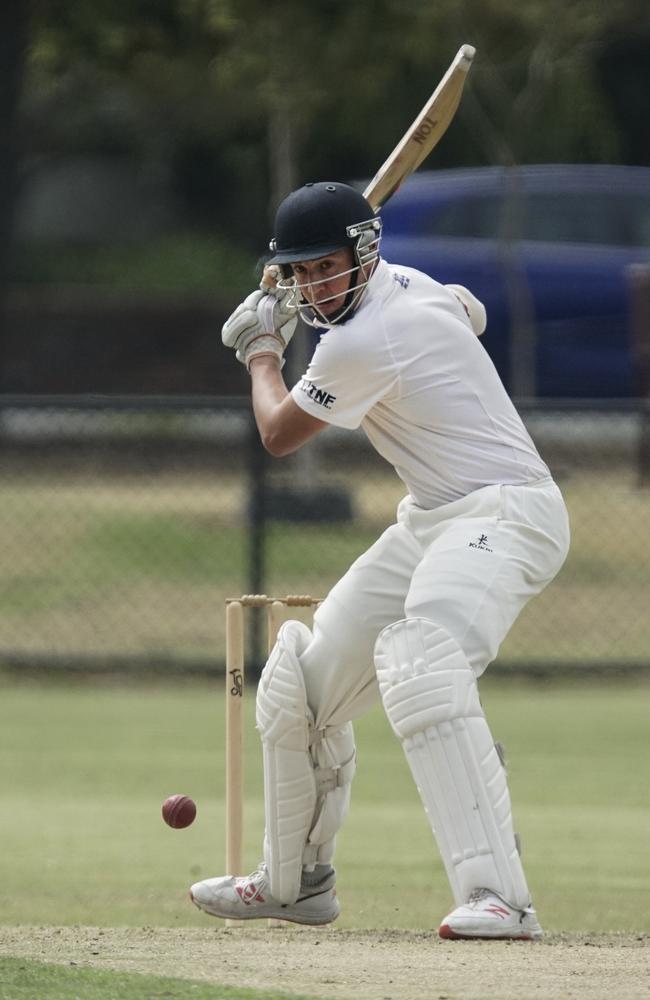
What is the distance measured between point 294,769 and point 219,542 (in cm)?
692

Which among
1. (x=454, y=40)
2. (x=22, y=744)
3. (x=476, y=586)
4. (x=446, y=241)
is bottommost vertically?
(x=22, y=744)

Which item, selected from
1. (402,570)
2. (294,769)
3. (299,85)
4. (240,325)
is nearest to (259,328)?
(240,325)

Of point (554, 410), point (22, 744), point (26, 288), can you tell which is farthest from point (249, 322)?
point (26, 288)

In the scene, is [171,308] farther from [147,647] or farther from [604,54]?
[147,647]

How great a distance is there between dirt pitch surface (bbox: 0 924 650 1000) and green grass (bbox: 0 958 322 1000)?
0.08 meters

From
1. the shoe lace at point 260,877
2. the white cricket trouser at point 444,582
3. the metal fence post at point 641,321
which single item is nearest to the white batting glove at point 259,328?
the white cricket trouser at point 444,582

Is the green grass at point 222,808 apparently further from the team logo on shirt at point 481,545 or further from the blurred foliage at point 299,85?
the blurred foliage at point 299,85

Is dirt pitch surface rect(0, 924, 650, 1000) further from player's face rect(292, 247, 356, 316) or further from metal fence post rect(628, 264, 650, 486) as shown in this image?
metal fence post rect(628, 264, 650, 486)

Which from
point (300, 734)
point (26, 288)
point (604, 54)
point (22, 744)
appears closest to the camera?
point (300, 734)

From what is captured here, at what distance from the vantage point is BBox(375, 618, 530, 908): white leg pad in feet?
14.8

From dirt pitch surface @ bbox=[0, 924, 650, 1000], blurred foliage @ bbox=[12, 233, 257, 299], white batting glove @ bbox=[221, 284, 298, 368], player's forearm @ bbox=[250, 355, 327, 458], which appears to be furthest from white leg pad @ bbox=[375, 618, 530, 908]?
blurred foliage @ bbox=[12, 233, 257, 299]

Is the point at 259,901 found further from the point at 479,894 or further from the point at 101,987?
the point at 101,987

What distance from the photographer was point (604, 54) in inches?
781

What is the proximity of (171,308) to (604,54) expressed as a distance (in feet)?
16.9
